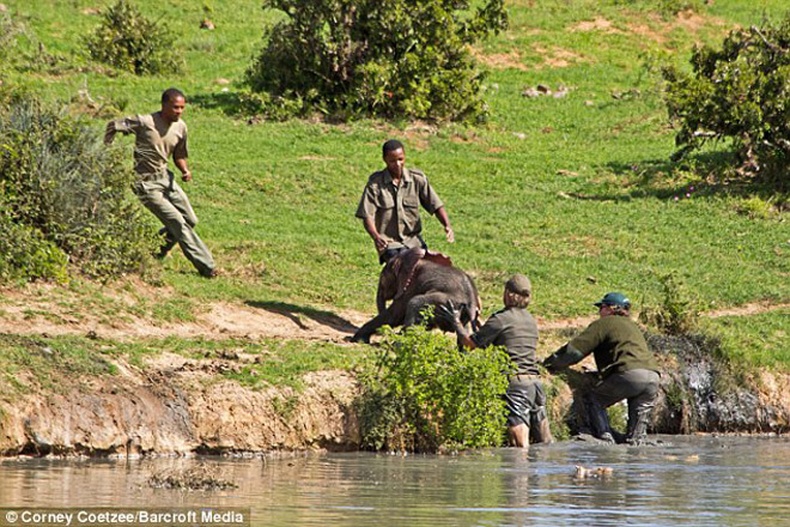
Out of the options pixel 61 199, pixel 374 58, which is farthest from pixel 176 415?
pixel 374 58

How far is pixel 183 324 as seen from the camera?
48.9 feet

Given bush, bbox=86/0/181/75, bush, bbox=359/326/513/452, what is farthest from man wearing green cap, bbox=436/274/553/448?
bush, bbox=86/0/181/75

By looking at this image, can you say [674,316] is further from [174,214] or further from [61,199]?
[61,199]

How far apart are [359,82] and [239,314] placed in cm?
1230

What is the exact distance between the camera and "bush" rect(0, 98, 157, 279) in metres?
15.0

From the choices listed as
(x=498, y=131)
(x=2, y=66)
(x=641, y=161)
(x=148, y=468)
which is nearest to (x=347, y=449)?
(x=148, y=468)

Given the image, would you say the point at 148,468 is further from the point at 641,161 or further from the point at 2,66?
the point at 641,161

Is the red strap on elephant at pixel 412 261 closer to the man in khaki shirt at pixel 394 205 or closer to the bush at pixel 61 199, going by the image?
the man in khaki shirt at pixel 394 205

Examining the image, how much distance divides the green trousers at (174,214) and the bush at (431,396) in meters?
4.11

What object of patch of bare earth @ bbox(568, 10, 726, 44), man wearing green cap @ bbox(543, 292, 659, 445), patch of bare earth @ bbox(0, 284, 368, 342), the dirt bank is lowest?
the dirt bank

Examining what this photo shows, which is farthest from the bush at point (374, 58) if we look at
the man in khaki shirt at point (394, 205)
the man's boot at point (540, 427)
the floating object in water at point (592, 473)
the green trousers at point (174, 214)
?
the floating object in water at point (592, 473)

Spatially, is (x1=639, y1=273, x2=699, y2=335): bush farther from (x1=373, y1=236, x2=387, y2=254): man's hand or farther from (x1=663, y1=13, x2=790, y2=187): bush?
(x1=663, y1=13, x2=790, y2=187): bush

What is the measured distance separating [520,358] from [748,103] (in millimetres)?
11720

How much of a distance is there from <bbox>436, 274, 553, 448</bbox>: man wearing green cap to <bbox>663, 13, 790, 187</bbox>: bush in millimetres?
11385
